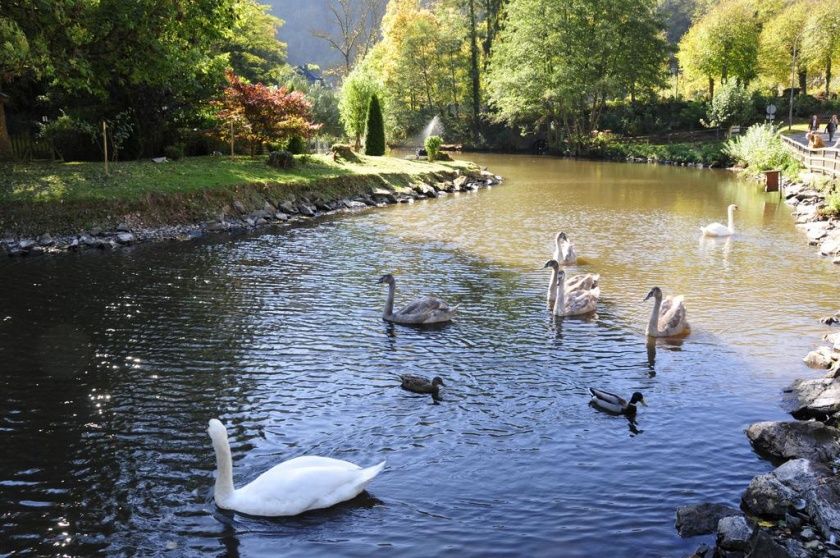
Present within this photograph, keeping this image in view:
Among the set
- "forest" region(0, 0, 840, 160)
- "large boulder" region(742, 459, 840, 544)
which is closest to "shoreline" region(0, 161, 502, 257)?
"forest" region(0, 0, 840, 160)

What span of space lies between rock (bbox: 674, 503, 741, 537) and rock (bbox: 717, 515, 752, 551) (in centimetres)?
28

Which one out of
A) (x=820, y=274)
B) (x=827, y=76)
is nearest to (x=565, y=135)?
(x=827, y=76)

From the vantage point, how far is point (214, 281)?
19.2 meters

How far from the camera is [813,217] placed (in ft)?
93.1

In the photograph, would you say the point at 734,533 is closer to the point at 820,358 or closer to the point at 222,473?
the point at 222,473

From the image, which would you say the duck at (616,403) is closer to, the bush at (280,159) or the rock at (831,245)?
the rock at (831,245)

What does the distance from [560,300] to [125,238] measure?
1582 centimetres

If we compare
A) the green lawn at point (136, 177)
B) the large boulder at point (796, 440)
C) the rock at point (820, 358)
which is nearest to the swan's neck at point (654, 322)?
the rock at point (820, 358)

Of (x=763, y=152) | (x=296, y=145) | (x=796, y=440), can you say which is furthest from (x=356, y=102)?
(x=796, y=440)

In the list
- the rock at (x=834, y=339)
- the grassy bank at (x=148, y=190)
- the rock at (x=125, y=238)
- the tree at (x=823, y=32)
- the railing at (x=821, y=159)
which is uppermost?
the tree at (x=823, y=32)

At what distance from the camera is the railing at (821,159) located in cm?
3254

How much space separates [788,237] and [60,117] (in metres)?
31.4

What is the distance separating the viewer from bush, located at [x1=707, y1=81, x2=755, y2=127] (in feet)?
220

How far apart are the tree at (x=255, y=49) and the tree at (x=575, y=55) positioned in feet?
73.1
